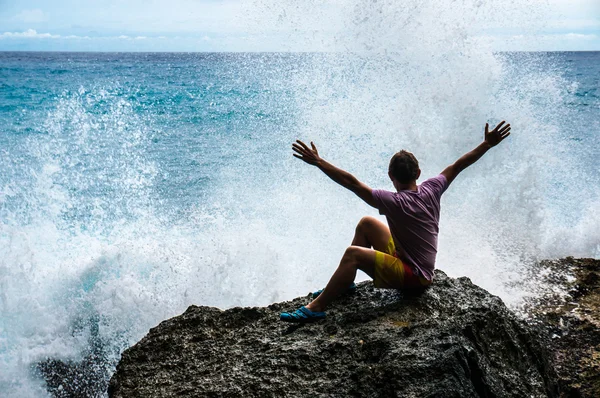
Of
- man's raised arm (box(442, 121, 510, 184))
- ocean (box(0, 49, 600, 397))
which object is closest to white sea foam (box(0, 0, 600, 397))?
ocean (box(0, 49, 600, 397))

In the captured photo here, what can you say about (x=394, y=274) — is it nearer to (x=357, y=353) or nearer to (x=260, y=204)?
(x=357, y=353)

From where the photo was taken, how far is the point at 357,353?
290cm

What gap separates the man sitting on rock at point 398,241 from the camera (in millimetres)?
3334

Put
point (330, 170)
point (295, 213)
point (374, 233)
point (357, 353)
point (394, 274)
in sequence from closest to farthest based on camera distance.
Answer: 1. point (357, 353)
2. point (330, 170)
3. point (394, 274)
4. point (374, 233)
5. point (295, 213)

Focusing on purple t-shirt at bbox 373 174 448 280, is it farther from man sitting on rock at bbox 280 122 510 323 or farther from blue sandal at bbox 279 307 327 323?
blue sandal at bbox 279 307 327 323

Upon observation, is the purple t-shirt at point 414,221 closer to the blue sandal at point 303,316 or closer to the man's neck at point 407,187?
the man's neck at point 407,187

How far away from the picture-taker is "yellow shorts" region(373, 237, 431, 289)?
11.0 ft

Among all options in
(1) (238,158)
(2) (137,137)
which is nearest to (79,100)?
(2) (137,137)

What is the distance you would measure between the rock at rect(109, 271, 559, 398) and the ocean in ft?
6.93

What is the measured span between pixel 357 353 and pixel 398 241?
0.85 metres

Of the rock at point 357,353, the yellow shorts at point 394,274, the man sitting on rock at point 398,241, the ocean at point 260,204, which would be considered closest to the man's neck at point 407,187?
the man sitting on rock at point 398,241

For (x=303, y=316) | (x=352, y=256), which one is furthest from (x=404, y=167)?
(x=303, y=316)

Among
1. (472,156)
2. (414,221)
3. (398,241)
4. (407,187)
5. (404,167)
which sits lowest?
(398,241)

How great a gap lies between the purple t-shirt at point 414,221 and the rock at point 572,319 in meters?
1.22
